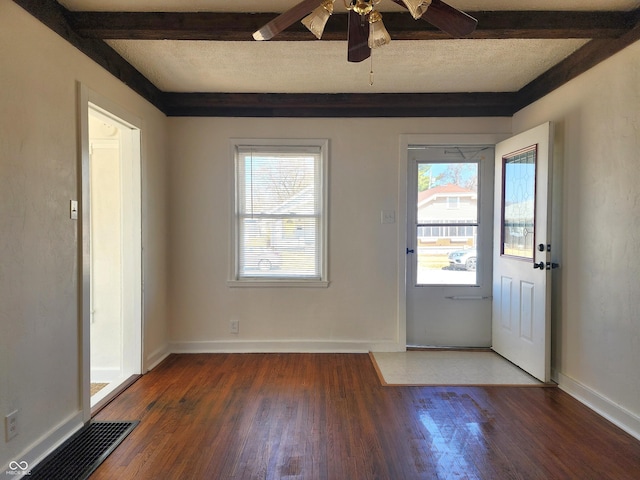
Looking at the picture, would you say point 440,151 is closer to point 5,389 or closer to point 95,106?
point 95,106

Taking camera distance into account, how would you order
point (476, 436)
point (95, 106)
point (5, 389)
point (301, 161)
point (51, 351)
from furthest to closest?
1. point (301, 161)
2. point (95, 106)
3. point (476, 436)
4. point (51, 351)
5. point (5, 389)

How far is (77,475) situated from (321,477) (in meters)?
1.24

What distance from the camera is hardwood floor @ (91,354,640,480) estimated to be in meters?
1.86

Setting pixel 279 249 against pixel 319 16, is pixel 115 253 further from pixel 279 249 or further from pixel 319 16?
pixel 319 16

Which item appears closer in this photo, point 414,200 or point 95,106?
point 95,106

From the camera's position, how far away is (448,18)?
5.06 feet

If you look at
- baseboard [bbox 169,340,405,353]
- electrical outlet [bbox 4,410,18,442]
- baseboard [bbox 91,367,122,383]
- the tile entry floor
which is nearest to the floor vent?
electrical outlet [bbox 4,410,18,442]

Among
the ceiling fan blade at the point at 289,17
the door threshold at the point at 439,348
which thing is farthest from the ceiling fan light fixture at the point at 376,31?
the door threshold at the point at 439,348

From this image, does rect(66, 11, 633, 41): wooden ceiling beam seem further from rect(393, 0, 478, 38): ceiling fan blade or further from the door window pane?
the door window pane

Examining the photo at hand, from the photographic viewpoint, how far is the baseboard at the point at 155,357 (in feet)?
10.2

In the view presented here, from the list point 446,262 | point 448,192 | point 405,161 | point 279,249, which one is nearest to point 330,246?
point 279,249

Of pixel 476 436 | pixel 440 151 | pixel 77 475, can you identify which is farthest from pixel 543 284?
pixel 77 475

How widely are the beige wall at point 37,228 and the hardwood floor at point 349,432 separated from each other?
50 cm

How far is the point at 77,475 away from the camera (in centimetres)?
180
